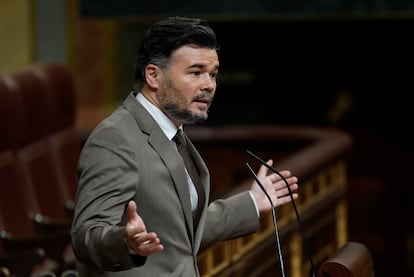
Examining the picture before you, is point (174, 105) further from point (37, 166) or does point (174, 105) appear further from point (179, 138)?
point (37, 166)

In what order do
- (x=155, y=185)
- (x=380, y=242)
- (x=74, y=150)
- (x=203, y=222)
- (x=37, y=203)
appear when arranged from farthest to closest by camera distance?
(x=380, y=242)
(x=74, y=150)
(x=37, y=203)
(x=203, y=222)
(x=155, y=185)

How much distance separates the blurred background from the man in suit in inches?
201

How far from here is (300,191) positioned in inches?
199

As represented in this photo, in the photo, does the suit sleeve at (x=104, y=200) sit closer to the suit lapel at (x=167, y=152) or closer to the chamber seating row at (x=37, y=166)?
the suit lapel at (x=167, y=152)

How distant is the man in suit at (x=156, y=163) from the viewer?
2.22 meters

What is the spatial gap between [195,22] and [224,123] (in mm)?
5521

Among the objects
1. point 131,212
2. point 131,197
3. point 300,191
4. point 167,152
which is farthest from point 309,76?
point 131,212

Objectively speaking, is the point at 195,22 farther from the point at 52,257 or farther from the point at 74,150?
the point at 74,150

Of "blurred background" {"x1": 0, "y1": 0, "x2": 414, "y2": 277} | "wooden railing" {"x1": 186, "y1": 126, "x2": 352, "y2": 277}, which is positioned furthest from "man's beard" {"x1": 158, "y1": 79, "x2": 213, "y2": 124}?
"blurred background" {"x1": 0, "y1": 0, "x2": 414, "y2": 277}

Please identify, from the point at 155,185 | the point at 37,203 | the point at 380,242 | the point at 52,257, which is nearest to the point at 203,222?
the point at 155,185

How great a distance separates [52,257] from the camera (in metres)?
4.72

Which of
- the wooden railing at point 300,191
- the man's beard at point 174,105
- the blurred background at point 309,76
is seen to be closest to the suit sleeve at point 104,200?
the man's beard at point 174,105

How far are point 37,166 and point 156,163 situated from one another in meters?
3.16

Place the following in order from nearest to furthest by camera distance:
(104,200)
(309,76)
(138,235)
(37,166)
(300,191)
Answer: (138,235), (104,200), (300,191), (37,166), (309,76)
